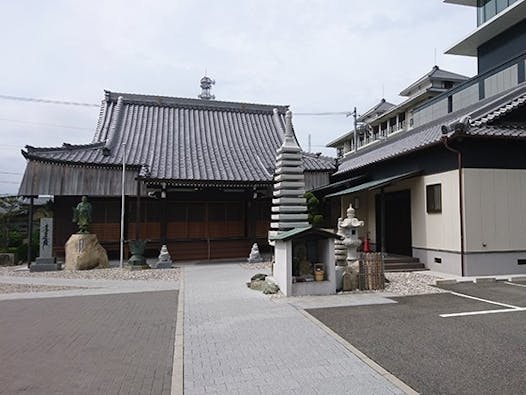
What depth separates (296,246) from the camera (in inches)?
410

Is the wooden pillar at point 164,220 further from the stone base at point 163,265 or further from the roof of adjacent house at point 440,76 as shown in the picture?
the roof of adjacent house at point 440,76

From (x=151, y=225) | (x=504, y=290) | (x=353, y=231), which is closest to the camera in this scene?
(x=504, y=290)

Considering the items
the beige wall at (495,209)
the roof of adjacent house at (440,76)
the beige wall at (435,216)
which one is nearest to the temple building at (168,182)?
the beige wall at (435,216)

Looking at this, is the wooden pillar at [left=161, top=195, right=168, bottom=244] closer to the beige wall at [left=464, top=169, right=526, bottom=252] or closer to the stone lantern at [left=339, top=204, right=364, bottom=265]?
the stone lantern at [left=339, top=204, right=364, bottom=265]

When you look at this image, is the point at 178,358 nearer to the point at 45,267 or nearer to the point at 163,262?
the point at 163,262

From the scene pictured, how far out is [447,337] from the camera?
Result: 6066 millimetres

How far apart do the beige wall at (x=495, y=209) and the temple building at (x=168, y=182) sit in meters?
8.45

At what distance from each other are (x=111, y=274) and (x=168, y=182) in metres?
4.35

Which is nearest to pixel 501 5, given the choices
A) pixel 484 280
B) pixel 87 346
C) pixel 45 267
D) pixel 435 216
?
pixel 435 216

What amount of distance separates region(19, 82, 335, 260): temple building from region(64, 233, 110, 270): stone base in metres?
1.85

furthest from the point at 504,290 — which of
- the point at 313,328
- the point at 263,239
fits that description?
the point at 263,239

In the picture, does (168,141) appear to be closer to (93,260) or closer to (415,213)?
(93,260)

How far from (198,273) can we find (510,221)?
33.9ft

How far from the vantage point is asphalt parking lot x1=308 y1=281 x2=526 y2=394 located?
14.7ft
